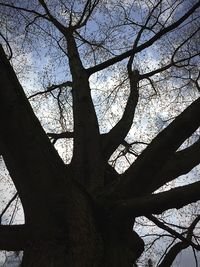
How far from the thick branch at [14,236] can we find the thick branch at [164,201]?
82 centimetres

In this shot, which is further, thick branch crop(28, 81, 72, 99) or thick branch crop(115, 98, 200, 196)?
thick branch crop(28, 81, 72, 99)

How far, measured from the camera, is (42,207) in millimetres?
2506

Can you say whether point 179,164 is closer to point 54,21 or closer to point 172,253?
point 172,253

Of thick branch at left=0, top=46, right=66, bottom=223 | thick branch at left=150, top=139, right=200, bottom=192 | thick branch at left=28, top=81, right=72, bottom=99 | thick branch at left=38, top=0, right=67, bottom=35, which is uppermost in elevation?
thick branch at left=38, top=0, right=67, bottom=35

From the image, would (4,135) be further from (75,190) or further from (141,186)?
(141,186)

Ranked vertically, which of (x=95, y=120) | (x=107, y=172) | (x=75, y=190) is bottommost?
(x=75, y=190)

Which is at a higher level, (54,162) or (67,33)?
(67,33)

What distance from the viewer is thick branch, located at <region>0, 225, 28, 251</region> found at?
265 centimetres


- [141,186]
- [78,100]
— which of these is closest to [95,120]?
[78,100]

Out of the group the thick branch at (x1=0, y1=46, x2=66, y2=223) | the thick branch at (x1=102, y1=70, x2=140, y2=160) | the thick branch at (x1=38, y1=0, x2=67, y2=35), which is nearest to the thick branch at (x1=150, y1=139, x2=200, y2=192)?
the thick branch at (x1=102, y1=70, x2=140, y2=160)

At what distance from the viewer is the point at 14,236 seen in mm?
2664

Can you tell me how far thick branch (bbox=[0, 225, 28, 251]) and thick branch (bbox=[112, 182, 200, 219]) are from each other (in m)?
0.82

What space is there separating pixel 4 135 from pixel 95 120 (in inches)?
84.7

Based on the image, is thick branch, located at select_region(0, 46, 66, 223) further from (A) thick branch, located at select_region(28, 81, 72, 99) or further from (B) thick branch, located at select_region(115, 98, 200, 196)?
(A) thick branch, located at select_region(28, 81, 72, 99)
